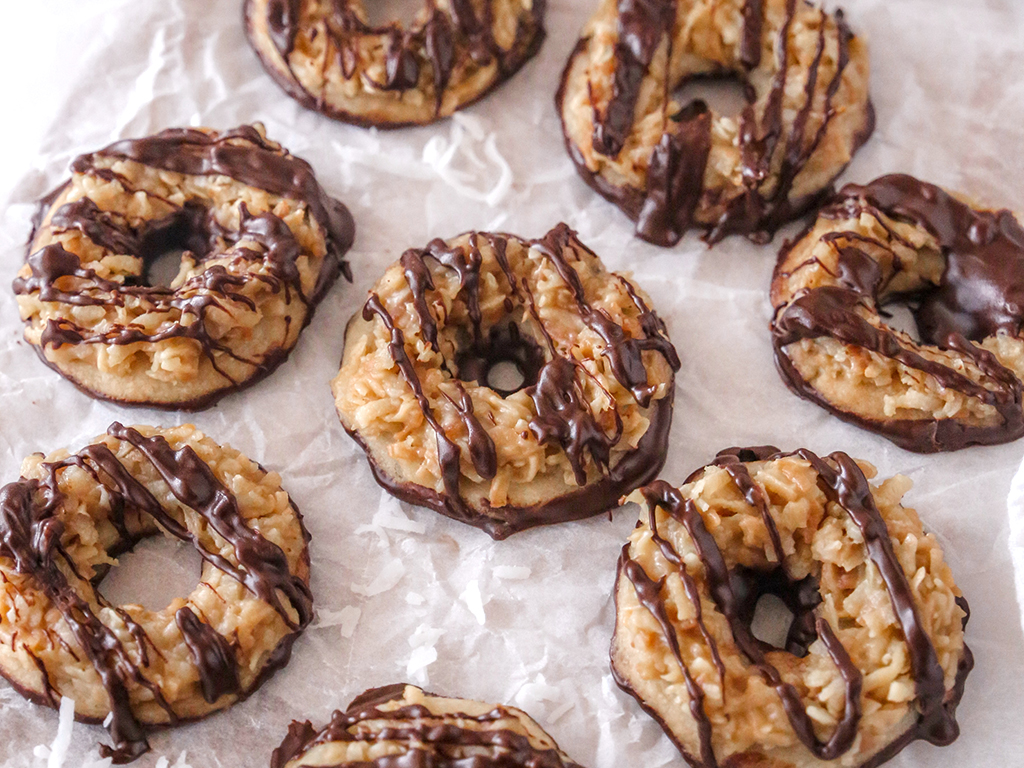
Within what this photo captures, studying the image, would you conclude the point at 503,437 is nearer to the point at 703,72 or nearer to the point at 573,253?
the point at 573,253

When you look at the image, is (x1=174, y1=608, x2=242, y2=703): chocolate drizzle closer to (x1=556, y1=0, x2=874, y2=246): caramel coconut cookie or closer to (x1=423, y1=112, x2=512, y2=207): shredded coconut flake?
(x1=423, y1=112, x2=512, y2=207): shredded coconut flake

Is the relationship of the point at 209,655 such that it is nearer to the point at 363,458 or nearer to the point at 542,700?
the point at 363,458

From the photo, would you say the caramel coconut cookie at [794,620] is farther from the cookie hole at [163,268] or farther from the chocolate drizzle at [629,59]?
the cookie hole at [163,268]

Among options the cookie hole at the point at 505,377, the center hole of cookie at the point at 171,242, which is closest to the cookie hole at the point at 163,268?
the center hole of cookie at the point at 171,242

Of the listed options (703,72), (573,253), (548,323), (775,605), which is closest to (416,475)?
(548,323)

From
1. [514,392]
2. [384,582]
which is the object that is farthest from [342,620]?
[514,392]
